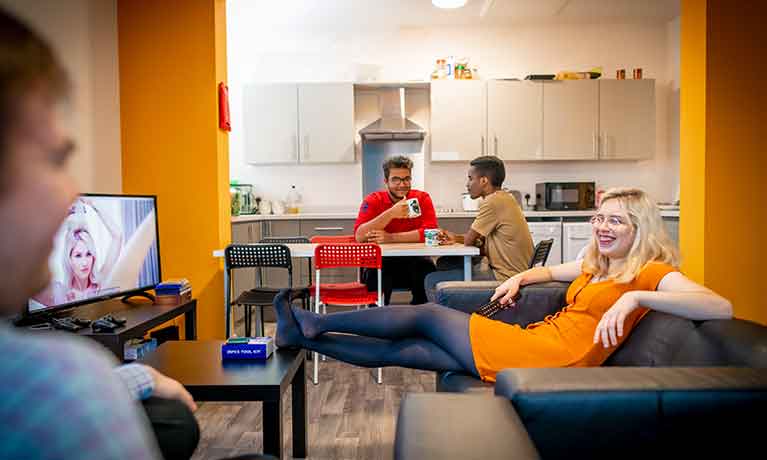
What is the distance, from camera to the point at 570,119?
589cm

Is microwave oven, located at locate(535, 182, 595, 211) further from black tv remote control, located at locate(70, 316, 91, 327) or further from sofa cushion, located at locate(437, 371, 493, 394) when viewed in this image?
black tv remote control, located at locate(70, 316, 91, 327)

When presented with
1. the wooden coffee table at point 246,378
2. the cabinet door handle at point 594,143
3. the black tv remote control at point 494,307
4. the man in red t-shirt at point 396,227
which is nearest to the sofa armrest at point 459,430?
the wooden coffee table at point 246,378

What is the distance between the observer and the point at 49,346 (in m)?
0.42

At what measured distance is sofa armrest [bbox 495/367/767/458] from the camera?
109 cm

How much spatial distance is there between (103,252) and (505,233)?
6.97 feet

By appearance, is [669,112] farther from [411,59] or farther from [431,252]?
[431,252]

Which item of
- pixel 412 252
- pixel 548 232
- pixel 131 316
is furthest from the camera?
pixel 548 232

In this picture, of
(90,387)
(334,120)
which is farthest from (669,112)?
(90,387)

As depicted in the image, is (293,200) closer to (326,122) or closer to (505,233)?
(326,122)

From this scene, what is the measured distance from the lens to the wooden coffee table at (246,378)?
Answer: 1.78m

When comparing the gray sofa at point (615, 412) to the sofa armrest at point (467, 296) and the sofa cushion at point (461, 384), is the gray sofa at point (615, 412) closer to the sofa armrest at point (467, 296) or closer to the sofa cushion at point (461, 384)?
the sofa cushion at point (461, 384)

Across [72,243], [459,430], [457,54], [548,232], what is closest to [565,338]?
[459,430]

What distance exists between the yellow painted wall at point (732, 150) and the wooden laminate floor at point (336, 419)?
6.93ft

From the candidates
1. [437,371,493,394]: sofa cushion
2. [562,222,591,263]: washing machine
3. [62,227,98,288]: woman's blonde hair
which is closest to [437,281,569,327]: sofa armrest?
[437,371,493,394]: sofa cushion
